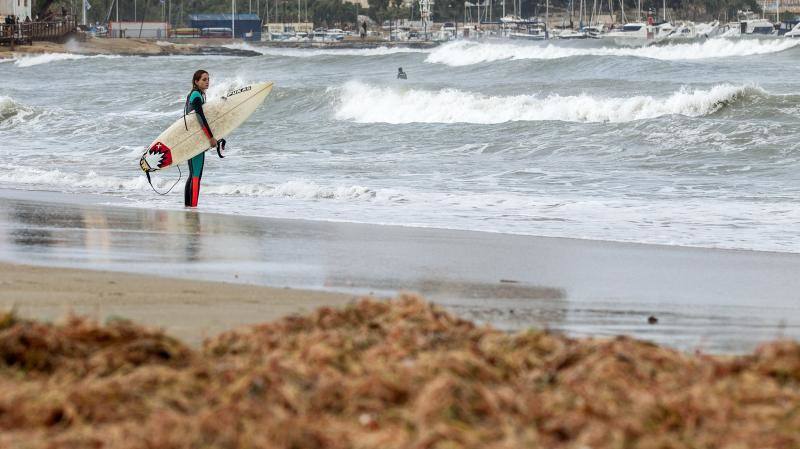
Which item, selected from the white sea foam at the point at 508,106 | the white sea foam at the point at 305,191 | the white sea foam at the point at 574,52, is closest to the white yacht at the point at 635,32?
the white sea foam at the point at 574,52

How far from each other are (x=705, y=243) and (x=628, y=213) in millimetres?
2215

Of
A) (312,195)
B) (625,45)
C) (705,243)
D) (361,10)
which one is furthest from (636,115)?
(361,10)

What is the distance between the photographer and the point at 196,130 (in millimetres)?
12773

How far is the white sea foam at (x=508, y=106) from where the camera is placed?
2520 centimetres

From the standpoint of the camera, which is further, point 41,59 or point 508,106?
point 41,59

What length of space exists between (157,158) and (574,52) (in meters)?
56.9

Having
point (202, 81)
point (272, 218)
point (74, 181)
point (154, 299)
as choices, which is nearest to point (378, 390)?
point (154, 299)

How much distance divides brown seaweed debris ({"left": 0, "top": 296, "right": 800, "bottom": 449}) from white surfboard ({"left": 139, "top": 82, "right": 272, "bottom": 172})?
8384 mm

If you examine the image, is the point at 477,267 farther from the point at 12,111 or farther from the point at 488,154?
the point at 12,111

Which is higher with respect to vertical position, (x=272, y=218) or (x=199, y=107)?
(x=199, y=107)

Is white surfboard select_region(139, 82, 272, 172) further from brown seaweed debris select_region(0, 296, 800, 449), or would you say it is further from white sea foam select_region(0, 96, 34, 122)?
white sea foam select_region(0, 96, 34, 122)

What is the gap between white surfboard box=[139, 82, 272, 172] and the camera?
12766mm

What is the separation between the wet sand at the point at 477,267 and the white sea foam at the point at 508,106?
15.7 meters

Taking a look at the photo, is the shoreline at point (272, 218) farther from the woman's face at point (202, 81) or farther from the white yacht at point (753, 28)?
the white yacht at point (753, 28)
